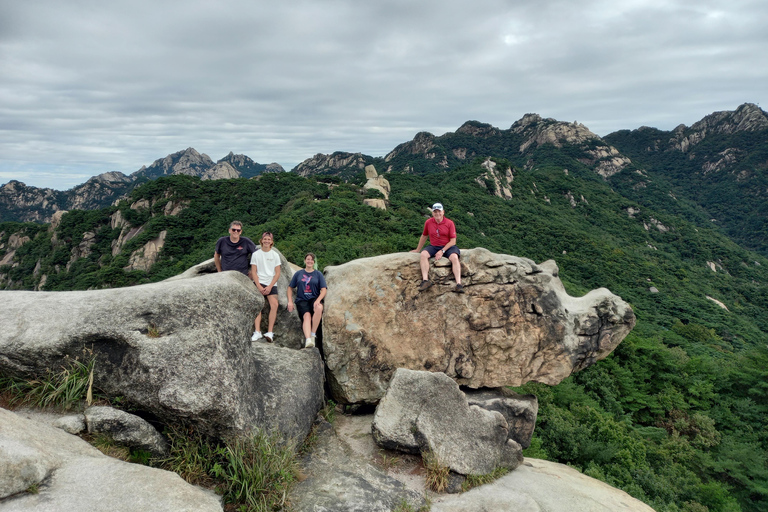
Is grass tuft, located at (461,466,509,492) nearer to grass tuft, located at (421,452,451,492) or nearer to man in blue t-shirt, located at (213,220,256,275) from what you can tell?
grass tuft, located at (421,452,451,492)

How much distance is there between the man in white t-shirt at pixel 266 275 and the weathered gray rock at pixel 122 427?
10.3 ft

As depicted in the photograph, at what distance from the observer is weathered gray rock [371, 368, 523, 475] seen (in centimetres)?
762

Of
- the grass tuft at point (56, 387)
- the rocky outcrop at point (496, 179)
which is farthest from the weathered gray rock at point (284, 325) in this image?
the rocky outcrop at point (496, 179)

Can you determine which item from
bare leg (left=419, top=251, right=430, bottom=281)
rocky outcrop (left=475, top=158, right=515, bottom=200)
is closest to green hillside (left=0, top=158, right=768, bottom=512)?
rocky outcrop (left=475, top=158, right=515, bottom=200)

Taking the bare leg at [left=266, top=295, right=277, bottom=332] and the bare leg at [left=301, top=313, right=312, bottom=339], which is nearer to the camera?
the bare leg at [left=266, top=295, right=277, bottom=332]

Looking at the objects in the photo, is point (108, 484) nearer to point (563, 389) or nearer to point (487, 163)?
point (563, 389)

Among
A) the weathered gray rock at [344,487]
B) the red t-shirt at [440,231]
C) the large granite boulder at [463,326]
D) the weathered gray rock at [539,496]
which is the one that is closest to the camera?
the weathered gray rock at [344,487]

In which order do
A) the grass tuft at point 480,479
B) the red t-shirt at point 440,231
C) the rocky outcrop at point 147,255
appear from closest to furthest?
the grass tuft at point 480,479
the red t-shirt at point 440,231
the rocky outcrop at point 147,255

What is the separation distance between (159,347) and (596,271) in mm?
53586

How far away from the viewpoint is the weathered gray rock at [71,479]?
4.30m

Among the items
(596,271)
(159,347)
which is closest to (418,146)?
(596,271)

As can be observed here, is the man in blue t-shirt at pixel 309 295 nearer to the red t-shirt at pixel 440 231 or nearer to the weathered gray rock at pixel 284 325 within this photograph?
the weathered gray rock at pixel 284 325

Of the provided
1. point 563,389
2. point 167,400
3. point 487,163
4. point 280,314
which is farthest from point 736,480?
point 487,163

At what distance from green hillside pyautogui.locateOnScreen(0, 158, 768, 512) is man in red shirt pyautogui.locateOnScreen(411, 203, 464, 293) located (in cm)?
676
